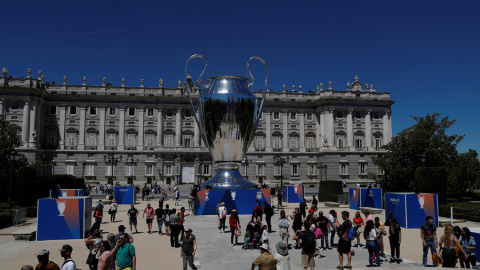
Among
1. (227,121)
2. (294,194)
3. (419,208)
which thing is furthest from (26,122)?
(419,208)

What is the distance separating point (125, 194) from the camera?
31.9 meters

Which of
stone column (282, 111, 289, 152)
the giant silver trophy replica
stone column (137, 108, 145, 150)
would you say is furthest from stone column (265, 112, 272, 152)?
the giant silver trophy replica

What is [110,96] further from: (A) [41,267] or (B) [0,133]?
(A) [41,267]

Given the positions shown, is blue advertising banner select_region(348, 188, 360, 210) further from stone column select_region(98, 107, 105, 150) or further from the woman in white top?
stone column select_region(98, 107, 105, 150)

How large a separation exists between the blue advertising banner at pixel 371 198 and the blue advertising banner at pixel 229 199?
8.10 metres

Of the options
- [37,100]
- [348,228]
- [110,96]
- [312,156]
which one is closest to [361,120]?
[312,156]

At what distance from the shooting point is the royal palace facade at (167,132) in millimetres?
55062

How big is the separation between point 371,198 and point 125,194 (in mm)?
19490

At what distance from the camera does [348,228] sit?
10.1 m

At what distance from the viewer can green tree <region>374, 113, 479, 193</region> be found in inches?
1262

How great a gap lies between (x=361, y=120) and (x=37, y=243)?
55.5m

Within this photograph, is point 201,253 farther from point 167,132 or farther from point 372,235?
point 167,132

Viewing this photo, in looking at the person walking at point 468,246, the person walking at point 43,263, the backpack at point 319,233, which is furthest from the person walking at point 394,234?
the person walking at point 43,263

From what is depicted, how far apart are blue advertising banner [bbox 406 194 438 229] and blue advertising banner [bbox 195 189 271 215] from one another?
830cm
